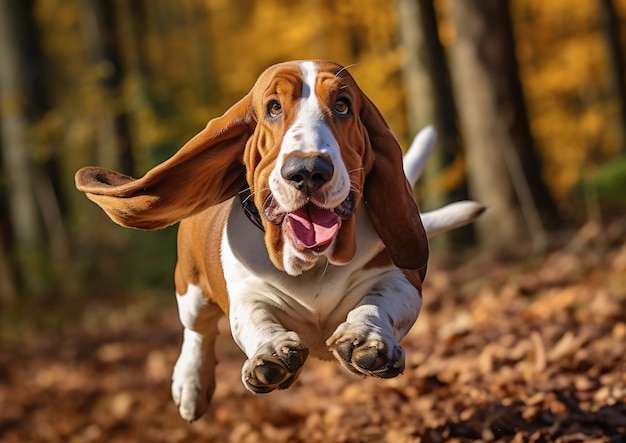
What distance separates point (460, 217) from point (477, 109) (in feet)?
18.1

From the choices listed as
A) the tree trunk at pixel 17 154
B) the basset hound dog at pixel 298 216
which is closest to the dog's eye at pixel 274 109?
the basset hound dog at pixel 298 216

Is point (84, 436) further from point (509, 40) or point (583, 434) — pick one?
point (509, 40)

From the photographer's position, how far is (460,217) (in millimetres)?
4164

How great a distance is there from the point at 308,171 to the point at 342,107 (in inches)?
15.2

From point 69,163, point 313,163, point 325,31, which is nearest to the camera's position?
point 313,163

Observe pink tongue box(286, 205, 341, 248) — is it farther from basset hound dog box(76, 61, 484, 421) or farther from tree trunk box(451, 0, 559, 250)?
tree trunk box(451, 0, 559, 250)

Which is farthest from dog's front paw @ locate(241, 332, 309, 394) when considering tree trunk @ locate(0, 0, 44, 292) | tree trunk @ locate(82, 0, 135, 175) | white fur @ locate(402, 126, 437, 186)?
tree trunk @ locate(0, 0, 44, 292)

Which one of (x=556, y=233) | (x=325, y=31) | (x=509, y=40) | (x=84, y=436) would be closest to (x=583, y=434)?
(x=84, y=436)

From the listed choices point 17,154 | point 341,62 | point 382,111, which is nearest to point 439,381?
point 382,111

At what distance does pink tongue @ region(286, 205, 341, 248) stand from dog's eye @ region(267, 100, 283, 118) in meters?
0.33

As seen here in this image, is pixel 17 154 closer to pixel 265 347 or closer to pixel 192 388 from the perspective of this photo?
pixel 192 388

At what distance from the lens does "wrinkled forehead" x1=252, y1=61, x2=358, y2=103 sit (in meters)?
3.13

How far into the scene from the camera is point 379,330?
3.10 m

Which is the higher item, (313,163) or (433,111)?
(313,163)
